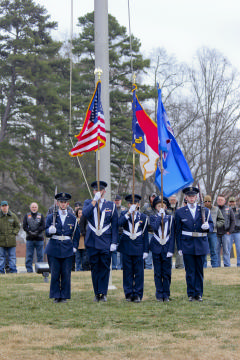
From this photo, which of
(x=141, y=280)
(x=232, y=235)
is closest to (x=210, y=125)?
(x=232, y=235)

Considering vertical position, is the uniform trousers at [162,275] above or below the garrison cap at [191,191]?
below

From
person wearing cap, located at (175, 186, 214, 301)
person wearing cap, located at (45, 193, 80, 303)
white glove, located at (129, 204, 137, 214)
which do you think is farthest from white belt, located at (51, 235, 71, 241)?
person wearing cap, located at (175, 186, 214, 301)

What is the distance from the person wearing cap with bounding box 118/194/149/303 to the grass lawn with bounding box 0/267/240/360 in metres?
0.24

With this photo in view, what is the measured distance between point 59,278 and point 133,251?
128cm

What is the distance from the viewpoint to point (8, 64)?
107 ft

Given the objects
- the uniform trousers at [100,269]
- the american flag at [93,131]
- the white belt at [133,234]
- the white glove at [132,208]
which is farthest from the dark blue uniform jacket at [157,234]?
the american flag at [93,131]

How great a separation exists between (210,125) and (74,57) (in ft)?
31.5

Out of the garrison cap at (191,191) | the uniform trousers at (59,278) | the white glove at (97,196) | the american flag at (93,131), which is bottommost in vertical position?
the uniform trousers at (59,278)

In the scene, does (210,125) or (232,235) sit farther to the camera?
(210,125)

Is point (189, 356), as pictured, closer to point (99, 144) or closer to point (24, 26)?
point (99, 144)

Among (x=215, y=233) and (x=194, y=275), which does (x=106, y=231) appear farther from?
(x=215, y=233)

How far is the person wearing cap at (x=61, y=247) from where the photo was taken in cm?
978

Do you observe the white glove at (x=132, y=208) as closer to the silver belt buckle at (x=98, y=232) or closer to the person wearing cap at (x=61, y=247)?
the silver belt buckle at (x=98, y=232)

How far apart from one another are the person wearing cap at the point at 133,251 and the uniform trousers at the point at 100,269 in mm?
293
